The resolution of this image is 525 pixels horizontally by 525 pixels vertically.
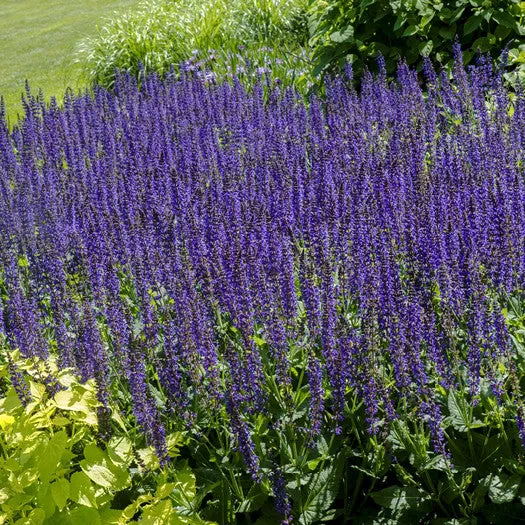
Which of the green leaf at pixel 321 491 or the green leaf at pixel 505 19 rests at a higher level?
the green leaf at pixel 505 19

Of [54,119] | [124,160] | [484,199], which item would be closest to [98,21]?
[54,119]

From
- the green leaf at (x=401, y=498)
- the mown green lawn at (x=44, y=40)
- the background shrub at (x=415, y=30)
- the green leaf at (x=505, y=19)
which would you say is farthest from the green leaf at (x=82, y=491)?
the mown green lawn at (x=44, y=40)

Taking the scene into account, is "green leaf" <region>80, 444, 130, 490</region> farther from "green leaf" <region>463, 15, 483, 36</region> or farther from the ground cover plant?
"green leaf" <region>463, 15, 483, 36</region>

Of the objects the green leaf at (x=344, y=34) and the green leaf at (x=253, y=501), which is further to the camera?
the green leaf at (x=344, y=34)

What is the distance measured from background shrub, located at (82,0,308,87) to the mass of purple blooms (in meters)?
4.03

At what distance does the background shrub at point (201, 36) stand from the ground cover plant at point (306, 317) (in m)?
5.84

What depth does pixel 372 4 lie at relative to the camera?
898cm

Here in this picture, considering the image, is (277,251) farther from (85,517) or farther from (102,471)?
(85,517)

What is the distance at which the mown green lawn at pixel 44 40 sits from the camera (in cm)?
1648

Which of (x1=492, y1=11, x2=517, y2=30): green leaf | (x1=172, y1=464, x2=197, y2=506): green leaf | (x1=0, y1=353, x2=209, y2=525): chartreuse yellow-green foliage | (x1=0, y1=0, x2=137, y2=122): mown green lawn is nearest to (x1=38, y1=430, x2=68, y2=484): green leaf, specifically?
(x1=0, y1=353, x2=209, y2=525): chartreuse yellow-green foliage

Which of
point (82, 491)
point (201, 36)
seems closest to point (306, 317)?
point (82, 491)

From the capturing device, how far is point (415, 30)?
8680mm

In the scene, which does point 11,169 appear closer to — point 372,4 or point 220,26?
point 372,4

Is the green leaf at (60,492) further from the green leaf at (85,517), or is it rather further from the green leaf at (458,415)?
the green leaf at (458,415)
